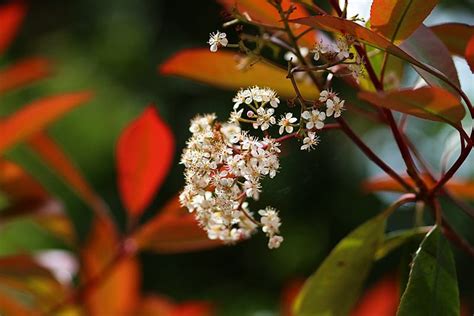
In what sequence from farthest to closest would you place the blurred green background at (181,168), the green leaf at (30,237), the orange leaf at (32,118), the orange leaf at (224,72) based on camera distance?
the blurred green background at (181,168) → the green leaf at (30,237) → the orange leaf at (32,118) → the orange leaf at (224,72)

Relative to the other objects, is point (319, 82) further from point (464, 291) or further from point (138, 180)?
point (464, 291)

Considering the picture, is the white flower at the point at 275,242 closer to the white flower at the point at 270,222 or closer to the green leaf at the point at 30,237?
the white flower at the point at 270,222

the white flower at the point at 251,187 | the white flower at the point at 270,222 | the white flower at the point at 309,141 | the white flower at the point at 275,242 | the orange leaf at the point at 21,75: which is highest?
the orange leaf at the point at 21,75

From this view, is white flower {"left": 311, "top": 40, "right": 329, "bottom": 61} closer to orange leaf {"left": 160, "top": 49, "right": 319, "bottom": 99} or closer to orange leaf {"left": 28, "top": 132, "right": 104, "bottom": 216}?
orange leaf {"left": 160, "top": 49, "right": 319, "bottom": 99}

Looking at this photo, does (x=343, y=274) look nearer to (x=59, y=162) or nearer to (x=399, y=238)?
(x=399, y=238)

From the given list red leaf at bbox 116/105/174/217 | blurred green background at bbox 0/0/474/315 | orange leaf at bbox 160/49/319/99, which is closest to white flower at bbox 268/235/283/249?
orange leaf at bbox 160/49/319/99

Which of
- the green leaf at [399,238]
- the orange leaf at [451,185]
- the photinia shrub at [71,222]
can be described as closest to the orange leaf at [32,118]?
the photinia shrub at [71,222]
